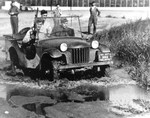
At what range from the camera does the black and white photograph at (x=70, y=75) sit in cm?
709

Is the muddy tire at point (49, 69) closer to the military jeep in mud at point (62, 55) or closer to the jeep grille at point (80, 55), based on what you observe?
the military jeep in mud at point (62, 55)

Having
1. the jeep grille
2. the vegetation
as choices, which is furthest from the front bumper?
the vegetation

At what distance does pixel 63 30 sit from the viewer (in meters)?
10.2

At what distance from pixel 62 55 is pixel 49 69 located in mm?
567

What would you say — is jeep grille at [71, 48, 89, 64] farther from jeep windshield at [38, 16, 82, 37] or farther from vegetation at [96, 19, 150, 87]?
vegetation at [96, 19, 150, 87]

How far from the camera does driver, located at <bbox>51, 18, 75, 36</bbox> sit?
10.0 meters

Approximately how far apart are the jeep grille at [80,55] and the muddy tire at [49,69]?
580 mm

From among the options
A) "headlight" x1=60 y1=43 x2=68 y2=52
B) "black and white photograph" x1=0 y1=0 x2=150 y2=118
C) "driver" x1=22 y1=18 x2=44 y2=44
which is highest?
"driver" x1=22 y1=18 x2=44 y2=44

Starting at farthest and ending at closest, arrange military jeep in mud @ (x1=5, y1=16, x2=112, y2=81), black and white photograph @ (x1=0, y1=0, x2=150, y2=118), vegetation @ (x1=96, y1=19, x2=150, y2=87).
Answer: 1. vegetation @ (x1=96, y1=19, x2=150, y2=87)
2. military jeep in mud @ (x1=5, y1=16, x2=112, y2=81)
3. black and white photograph @ (x1=0, y1=0, x2=150, y2=118)

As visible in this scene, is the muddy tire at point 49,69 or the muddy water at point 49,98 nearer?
the muddy water at point 49,98

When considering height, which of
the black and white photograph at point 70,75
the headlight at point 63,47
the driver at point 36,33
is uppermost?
the driver at point 36,33

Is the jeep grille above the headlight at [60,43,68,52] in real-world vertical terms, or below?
below

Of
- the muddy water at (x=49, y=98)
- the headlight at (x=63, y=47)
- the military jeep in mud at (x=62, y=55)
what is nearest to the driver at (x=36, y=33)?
the military jeep in mud at (x=62, y=55)

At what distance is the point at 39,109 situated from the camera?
703 centimetres
